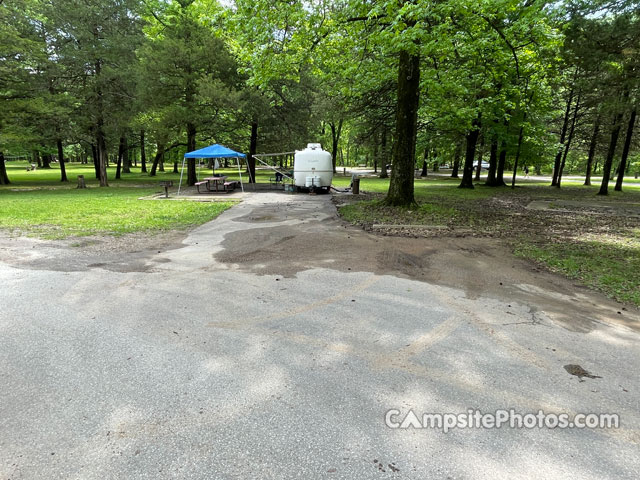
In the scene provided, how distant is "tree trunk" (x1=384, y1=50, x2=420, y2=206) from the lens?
11.1 meters

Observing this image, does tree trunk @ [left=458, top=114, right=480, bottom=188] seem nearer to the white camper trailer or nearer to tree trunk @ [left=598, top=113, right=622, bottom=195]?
tree trunk @ [left=598, top=113, right=622, bottom=195]

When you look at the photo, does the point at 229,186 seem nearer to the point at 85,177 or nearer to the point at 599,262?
the point at 599,262

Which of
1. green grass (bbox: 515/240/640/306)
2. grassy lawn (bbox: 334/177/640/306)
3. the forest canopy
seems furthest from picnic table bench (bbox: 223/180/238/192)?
green grass (bbox: 515/240/640/306)

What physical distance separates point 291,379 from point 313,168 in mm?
17338

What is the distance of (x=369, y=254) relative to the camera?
6.97 m

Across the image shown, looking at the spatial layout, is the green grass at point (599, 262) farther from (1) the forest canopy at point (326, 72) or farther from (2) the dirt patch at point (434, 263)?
(1) the forest canopy at point (326, 72)

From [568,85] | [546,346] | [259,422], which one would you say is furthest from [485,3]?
[568,85]

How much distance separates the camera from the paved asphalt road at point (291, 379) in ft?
6.84

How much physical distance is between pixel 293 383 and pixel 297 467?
0.81 meters

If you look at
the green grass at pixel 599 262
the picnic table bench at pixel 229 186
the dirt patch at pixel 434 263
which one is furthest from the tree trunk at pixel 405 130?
the picnic table bench at pixel 229 186

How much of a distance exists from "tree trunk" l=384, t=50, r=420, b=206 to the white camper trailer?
25.4 feet

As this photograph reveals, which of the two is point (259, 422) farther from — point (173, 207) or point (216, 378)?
point (173, 207)

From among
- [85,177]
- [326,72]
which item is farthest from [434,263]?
[85,177]

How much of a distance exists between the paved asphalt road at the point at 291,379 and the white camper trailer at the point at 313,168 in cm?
1449
